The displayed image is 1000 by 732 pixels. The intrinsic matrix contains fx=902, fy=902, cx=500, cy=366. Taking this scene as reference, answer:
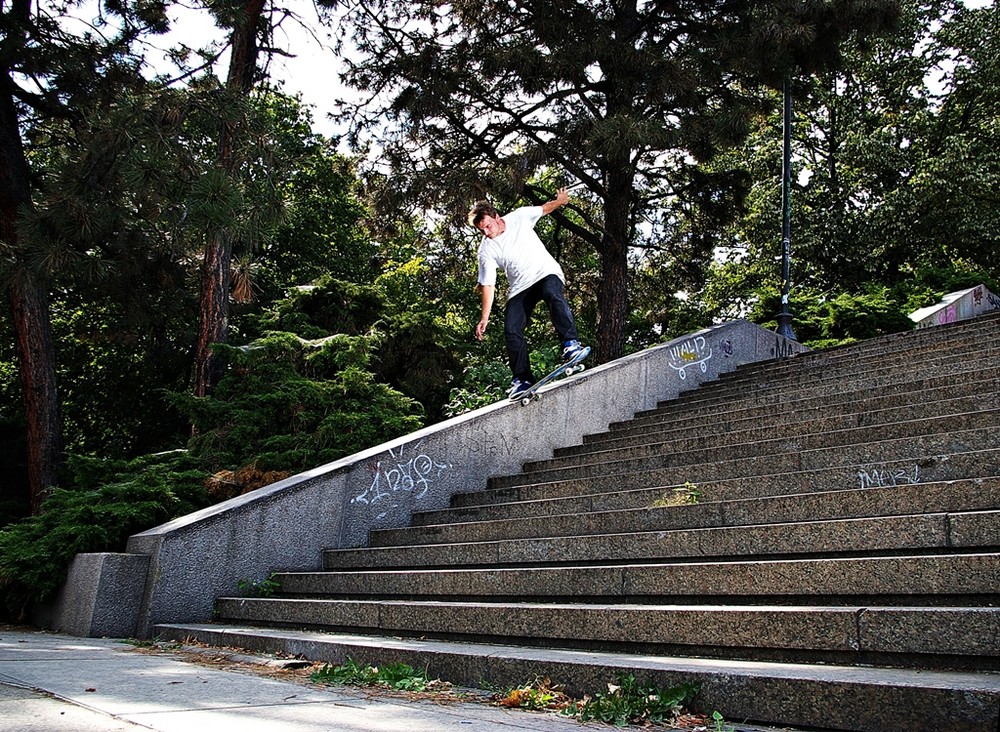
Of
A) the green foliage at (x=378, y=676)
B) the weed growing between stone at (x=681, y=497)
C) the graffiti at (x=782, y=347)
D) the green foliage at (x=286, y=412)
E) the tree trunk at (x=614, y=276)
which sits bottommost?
the green foliage at (x=378, y=676)

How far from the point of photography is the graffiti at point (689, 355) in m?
11.3

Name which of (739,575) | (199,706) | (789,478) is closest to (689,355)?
(789,478)

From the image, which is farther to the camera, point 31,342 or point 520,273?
point 31,342

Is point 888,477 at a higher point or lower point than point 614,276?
lower

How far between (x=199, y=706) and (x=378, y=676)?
1.01 metres

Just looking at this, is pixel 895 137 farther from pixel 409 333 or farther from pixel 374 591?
pixel 374 591

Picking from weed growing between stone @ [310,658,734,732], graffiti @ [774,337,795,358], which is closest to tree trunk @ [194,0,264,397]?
graffiti @ [774,337,795,358]

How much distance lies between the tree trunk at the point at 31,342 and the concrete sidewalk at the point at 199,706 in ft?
30.2

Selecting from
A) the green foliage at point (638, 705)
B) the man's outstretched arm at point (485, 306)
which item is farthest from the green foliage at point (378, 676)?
the man's outstretched arm at point (485, 306)

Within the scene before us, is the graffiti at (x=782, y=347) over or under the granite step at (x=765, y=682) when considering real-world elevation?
over

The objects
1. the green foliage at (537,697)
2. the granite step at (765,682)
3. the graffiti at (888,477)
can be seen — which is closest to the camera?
the granite step at (765,682)

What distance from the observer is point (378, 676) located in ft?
13.5

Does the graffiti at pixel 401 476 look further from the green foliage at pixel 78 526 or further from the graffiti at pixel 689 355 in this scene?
the graffiti at pixel 689 355

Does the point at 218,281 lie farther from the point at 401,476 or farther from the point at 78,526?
the point at 78,526
